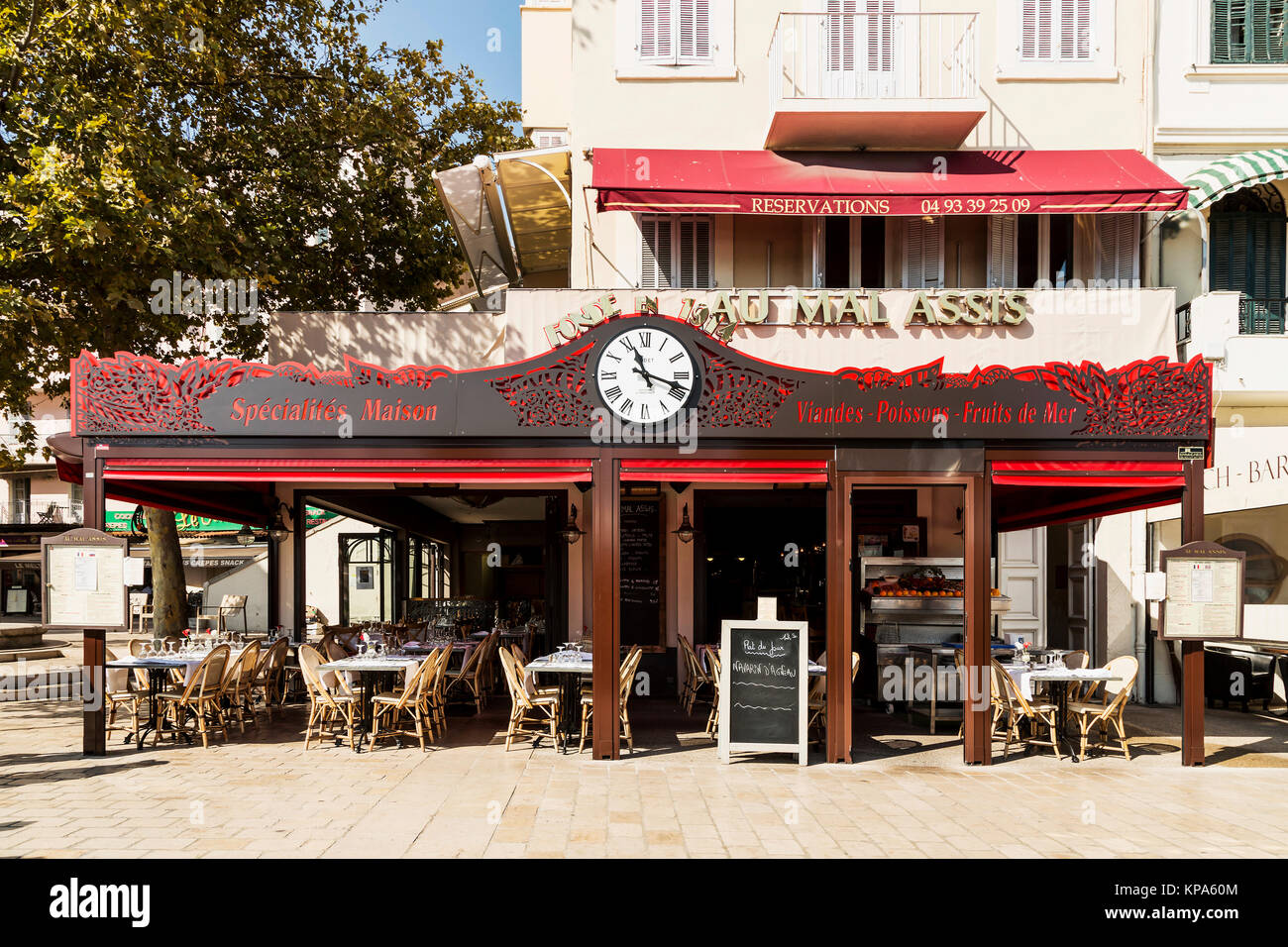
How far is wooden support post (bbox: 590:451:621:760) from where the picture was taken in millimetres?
8953

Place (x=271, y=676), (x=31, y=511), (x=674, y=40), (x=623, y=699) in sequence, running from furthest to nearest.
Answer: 1. (x=31, y=511)
2. (x=674, y=40)
3. (x=271, y=676)
4. (x=623, y=699)

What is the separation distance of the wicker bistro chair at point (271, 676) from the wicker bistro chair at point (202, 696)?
120 cm

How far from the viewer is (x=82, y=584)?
895 cm

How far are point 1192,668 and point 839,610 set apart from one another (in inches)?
134

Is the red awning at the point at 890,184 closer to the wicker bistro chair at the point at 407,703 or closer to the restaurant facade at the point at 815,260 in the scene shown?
the restaurant facade at the point at 815,260

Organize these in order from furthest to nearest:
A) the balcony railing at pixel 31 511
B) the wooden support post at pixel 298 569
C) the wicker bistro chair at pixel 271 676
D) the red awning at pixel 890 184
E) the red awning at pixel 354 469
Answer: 1. the balcony railing at pixel 31 511
2. the wooden support post at pixel 298 569
3. the red awning at pixel 890 184
4. the wicker bistro chair at pixel 271 676
5. the red awning at pixel 354 469

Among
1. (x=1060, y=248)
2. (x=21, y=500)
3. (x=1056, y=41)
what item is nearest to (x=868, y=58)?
(x=1056, y=41)

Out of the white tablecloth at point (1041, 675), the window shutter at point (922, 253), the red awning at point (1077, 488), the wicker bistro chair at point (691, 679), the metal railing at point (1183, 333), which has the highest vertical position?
the window shutter at point (922, 253)

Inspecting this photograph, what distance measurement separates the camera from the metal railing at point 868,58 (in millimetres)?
12859

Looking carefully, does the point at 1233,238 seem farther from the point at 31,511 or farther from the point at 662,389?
the point at 31,511

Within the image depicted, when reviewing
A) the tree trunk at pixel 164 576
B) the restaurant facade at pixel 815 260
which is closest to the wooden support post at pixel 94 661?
the restaurant facade at pixel 815 260

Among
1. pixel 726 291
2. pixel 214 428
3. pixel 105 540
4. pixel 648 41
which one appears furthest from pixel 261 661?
pixel 648 41
